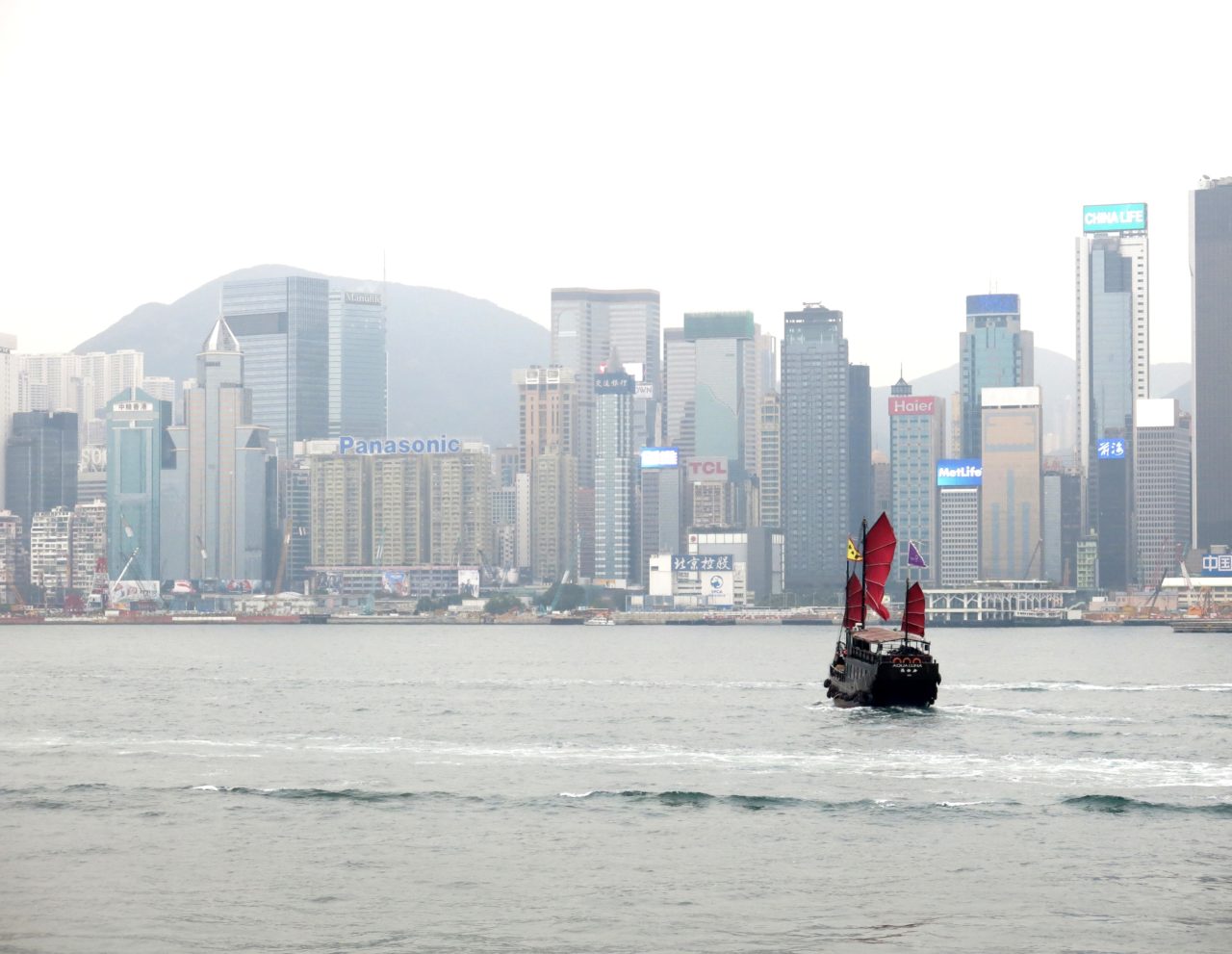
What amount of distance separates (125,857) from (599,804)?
676 inches

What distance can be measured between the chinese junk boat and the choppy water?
2037 millimetres

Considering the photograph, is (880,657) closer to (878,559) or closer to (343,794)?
(878,559)

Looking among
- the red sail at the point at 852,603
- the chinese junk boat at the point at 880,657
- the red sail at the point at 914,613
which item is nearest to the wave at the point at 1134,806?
the chinese junk boat at the point at 880,657

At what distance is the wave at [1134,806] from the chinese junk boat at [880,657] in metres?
38.3

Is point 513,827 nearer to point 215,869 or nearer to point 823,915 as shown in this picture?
point 215,869

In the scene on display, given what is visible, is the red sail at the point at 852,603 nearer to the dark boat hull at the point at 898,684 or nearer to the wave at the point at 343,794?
the dark boat hull at the point at 898,684

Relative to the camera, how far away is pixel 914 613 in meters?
113

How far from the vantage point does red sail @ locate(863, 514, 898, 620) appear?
118 m

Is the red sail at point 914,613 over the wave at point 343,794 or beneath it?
over

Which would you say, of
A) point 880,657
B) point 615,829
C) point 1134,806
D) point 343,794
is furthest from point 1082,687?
point 615,829

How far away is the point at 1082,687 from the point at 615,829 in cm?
8052

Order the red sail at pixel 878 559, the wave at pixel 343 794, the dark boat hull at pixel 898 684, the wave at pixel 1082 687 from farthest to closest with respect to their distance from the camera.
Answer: the wave at pixel 1082 687, the red sail at pixel 878 559, the dark boat hull at pixel 898 684, the wave at pixel 343 794

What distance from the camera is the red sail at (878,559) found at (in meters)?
118

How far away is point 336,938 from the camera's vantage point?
148 ft
